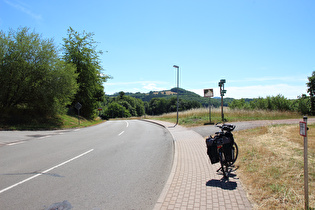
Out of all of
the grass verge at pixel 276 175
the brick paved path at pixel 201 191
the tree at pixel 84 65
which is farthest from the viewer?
the tree at pixel 84 65

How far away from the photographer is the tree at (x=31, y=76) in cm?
2031

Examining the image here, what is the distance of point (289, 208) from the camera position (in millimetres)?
3439

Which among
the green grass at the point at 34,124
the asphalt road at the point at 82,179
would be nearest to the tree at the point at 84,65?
the green grass at the point at 34,124

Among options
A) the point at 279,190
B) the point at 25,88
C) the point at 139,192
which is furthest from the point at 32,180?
the point at 25,88

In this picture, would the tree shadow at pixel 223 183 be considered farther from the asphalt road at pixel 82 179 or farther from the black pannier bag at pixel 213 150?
the asphalt road at pixel 82 179

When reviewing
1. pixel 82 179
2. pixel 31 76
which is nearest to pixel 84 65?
pixel 31 76

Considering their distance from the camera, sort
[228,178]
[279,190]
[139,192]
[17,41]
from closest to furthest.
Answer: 1. [279,190]
2. [139,192]
3. [228,178]
4. [17,41]

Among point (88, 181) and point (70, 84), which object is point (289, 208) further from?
point (70, 84)

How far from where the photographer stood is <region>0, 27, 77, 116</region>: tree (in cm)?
2031

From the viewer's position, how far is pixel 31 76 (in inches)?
843

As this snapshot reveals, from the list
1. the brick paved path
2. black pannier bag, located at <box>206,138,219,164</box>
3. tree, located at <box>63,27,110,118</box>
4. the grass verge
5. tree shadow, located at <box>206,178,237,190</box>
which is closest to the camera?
the grass verge

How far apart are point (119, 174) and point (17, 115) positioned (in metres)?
20.6

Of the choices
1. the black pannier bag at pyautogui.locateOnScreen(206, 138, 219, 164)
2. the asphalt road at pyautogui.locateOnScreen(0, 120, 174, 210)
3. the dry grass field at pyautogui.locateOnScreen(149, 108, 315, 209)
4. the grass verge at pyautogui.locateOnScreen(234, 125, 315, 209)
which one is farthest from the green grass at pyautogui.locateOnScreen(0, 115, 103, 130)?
the grass verge at pyautogui.locateOnScreen(234, 125, 315, 209)

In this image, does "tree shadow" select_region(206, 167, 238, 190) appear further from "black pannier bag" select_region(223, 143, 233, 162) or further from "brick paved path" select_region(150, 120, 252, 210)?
"black pannier bag" select_region(223, 143, 233, 162)
